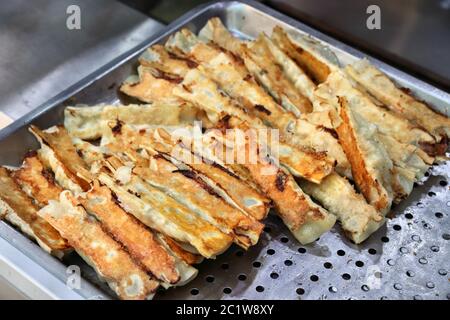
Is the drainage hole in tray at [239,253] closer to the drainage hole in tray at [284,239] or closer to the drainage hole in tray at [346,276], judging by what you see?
the drainage hole in tray at [284,239]

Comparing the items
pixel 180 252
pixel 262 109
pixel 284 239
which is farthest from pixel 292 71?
pixel 180 252

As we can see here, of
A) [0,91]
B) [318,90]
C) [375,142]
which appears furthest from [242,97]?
[0,91]

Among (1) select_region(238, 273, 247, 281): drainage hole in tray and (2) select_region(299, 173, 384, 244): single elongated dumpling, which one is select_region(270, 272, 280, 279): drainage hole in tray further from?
(2) select_region(299, 173, 384, 244): single elongated dumpling

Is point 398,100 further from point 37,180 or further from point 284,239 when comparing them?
point 37,180

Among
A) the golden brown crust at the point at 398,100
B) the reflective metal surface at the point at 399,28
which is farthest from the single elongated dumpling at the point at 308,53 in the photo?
the reflective metal surface at the point at 399,28

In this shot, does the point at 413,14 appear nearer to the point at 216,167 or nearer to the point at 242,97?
the point at 242,97

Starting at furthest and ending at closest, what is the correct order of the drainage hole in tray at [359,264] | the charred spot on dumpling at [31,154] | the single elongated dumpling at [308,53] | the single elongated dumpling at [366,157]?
the single elongated dumpling at [308,53]
the charred spot on dumpling at [31,154]
the single elongated dumpling at [366,157]
the drainage hole in tray at [359,264]
